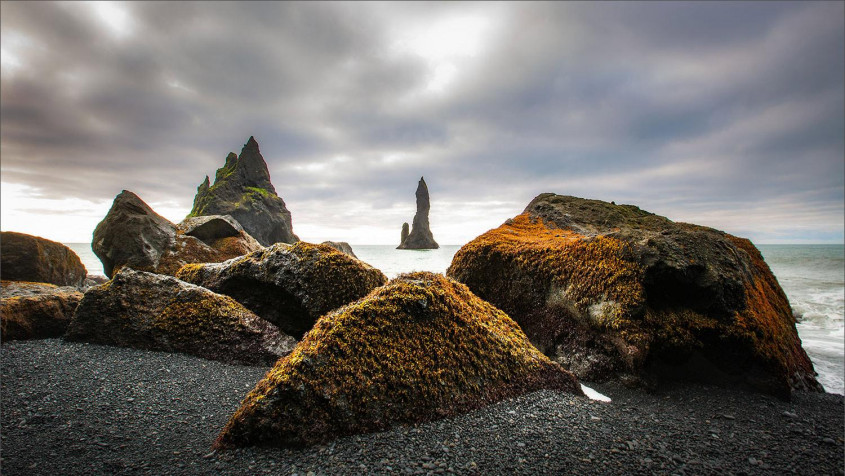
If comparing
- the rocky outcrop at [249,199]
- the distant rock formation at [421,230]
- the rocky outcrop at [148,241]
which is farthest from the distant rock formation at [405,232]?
the rocky outcrop at [148,241]

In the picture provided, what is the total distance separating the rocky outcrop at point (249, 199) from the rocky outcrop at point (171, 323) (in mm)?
59031

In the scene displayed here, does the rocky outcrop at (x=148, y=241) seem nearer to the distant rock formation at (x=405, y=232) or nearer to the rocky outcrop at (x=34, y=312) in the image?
the rocky outcrop at (x=34, y=312)

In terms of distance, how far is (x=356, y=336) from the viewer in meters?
4.21

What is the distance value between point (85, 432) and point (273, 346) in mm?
2879

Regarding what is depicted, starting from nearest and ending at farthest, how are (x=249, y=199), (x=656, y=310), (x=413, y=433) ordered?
(x=413, y=433) → (x=656, y=310) → (x=249, y=199)

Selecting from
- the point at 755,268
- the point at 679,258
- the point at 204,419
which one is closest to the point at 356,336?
the point at 204,419

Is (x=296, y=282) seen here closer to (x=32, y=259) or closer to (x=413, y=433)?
(x=413, y=433)

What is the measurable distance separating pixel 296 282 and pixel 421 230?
420 feet

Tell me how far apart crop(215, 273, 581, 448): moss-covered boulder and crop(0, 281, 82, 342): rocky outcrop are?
6.24m

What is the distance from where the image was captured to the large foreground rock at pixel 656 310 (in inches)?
231

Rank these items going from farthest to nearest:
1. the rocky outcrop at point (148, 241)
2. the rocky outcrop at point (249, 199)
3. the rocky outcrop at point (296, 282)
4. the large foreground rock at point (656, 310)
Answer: the rocky outcrop at point (249, 199)
the rocky outcrop at point (148, 241)
the rocky outcrop at point (296, 282)
the large foreground rock at point (656, 310)

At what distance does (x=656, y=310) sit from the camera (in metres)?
6.38

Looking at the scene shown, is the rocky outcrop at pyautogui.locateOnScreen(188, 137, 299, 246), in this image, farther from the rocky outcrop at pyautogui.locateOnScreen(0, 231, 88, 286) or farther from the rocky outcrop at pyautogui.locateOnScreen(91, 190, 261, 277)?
the rocky outcrop at pyautogui.locateOnScreen(0, 231, 88, 286)

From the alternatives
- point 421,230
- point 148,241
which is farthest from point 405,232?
point 148,241
